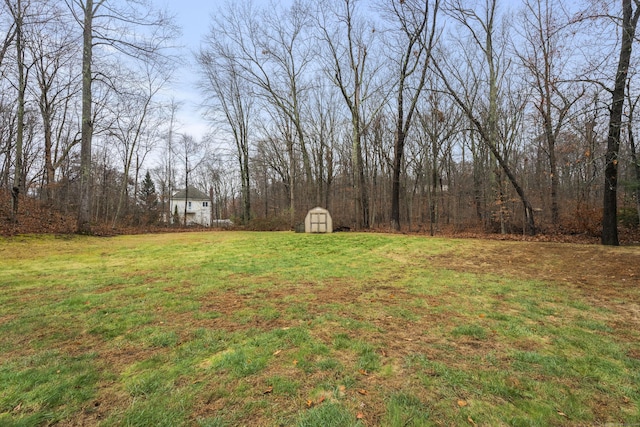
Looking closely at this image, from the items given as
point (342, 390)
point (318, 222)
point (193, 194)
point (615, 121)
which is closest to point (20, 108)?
point (318, 222)

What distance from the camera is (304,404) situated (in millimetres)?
1942

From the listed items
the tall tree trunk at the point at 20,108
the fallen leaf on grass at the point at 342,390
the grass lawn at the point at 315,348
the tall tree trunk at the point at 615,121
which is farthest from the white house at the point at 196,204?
the fallen leaf on grass at the point at 342,390

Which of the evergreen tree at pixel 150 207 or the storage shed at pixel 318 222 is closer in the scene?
the storage shed at pixel 318 222

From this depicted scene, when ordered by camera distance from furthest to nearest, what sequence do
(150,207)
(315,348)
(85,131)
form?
(150,207), (85,131), (315,348)

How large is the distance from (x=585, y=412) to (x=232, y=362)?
2647 millimetres

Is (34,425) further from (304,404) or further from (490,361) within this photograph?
(490,361)

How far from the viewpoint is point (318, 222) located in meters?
15.5

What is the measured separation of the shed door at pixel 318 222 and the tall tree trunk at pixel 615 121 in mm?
11018

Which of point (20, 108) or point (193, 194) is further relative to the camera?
point (193, 194)

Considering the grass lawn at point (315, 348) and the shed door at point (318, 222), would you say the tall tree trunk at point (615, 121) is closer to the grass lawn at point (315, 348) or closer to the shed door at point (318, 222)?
the grass lawn at point (315, 348)

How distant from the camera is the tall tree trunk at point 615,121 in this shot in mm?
7434

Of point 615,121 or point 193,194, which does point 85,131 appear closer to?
point 615,121

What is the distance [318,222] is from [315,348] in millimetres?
12740

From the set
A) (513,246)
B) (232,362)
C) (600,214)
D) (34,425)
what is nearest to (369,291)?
(232,362)
